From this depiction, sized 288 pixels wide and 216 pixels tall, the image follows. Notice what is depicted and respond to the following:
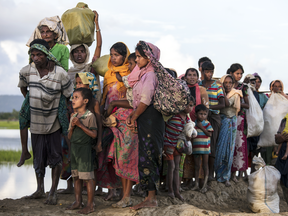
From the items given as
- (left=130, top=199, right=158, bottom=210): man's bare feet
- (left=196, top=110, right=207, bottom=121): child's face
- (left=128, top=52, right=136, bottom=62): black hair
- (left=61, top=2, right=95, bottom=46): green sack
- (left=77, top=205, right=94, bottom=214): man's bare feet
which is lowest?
(left=77, top=205, right=94, bottom=214): man's bare feet

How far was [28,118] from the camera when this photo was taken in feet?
14.5

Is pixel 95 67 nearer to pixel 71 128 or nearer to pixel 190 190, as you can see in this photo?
pixel 71 128

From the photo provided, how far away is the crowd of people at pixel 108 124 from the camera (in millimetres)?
3854

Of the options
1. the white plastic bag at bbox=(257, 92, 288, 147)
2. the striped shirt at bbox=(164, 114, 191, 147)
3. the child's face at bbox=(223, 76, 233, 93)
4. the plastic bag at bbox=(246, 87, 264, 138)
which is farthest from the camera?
the white plastic bag at bbox=(257, 92, 288, 147)

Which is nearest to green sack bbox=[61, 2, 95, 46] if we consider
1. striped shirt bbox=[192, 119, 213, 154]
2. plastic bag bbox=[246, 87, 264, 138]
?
striped shirt bbox=[192, 119, 213, 154]

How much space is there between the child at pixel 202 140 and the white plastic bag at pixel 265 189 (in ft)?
2.64

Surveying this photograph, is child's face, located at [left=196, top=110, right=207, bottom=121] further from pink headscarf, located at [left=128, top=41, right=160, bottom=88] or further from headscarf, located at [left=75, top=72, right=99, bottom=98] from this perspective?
headscarf, located at [left=75, top=72, right=99, bottom=98]

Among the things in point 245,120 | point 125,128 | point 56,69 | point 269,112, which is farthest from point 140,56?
point 269,112

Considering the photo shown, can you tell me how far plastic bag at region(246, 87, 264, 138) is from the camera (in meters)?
6.61

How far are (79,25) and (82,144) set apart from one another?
2.28m

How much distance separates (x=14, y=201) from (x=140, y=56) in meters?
2.52

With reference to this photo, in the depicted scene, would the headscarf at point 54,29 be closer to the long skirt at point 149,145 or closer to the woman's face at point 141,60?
the woman's face at point 141,60

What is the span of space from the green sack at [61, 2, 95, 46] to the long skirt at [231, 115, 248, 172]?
335 centimetres

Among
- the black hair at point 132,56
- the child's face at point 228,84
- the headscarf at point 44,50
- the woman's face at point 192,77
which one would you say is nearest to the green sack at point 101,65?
the black hair at point 132,56
